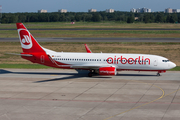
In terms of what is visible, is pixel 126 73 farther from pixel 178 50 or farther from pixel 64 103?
pixel 178 50

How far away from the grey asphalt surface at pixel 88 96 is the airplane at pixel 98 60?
1606 millimetres

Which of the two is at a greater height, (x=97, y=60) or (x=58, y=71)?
(x=97, y=60)

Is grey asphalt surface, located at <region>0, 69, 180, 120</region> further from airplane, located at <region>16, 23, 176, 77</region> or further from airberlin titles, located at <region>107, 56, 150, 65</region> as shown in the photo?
airberlin titles, located at <region>107, 56, 150, 65</region>

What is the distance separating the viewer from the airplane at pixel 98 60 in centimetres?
4278

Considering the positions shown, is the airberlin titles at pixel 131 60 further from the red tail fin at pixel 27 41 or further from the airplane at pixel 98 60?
the red tail fin at pixel 27 41

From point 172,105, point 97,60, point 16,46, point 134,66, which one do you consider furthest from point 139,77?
point 16,46

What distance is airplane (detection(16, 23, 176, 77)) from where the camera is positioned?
42781 mm

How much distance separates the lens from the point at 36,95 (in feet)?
107

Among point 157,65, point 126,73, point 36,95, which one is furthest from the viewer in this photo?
point 126,73

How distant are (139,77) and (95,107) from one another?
17.6 meters

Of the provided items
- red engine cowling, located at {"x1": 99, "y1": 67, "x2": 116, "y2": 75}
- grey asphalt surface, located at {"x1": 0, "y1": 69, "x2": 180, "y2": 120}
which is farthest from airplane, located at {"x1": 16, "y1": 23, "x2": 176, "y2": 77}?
grey asphalt surface, located at {"x1": 0, "y1": 69, "x2": 180, "y2": 120}

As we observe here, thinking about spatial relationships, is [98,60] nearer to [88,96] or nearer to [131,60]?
[131,60]

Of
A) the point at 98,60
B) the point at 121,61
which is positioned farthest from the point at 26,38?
the point at 121,61

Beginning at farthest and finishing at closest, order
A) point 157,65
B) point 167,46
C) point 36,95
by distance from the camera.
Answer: point 167,46
point 157,65
point 36,95
